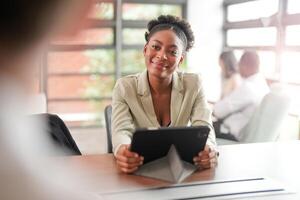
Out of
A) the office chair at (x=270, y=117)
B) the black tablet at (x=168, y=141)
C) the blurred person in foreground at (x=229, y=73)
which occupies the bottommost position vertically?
the office chair at (x=270, y=117)

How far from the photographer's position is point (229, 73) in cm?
273

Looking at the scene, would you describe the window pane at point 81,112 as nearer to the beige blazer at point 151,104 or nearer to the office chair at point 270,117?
the beige blazer at point 151,104

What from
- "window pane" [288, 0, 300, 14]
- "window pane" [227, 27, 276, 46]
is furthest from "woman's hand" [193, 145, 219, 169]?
"window pane" [227, 27, 276, 46]

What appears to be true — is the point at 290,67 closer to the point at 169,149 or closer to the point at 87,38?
the point at 169,149

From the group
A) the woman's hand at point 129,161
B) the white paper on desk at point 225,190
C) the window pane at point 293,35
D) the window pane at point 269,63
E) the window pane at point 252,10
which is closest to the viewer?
the white paper on desk at point 225,190

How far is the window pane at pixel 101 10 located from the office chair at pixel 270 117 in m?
Result: 2.07

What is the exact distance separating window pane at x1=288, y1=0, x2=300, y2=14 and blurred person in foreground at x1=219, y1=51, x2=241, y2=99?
645 millimetres

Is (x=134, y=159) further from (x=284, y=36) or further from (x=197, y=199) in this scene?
(x=284, y=36)

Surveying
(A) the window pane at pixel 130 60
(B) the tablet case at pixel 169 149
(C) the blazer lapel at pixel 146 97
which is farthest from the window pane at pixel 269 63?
(A) the window pane at pixel 130 60

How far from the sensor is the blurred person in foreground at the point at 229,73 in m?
2.55

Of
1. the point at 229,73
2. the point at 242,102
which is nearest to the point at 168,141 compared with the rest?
the point at 242,102

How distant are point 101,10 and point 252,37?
358 centimetres

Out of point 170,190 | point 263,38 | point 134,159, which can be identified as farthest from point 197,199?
point 263,38

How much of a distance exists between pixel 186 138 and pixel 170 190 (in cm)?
12
